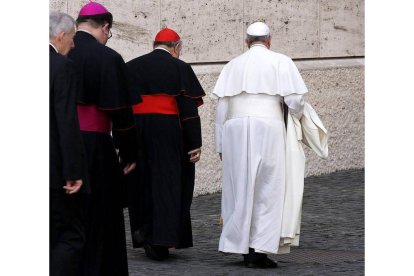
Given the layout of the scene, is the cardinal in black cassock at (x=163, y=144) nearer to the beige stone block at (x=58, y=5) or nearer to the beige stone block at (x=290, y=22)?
the beige stone block at (x=58, y=5)

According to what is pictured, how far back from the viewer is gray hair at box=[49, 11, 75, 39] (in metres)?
6.44

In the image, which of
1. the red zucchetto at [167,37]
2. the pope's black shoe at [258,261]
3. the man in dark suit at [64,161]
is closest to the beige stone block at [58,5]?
the red zucchetto at [167,37]

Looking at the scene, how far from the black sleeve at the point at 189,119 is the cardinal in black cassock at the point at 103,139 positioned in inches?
74.9

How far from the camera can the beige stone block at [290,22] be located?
14.1 m

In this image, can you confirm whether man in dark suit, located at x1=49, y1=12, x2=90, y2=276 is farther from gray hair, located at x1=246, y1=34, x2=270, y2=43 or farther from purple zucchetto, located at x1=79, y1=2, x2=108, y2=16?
gray hair, located at x1=246, y1=34, x2=270, y2=43

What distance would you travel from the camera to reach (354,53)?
620 inches

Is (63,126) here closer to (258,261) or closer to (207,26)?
(258,261)

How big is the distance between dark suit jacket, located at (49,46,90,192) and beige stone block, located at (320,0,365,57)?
361 inches

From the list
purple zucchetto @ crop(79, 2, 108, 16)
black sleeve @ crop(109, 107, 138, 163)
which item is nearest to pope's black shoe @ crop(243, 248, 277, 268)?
black sleeve @ crop(109, 107, 138, 163)

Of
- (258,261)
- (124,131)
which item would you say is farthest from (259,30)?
(124,131)

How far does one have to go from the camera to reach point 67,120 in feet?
20.3
